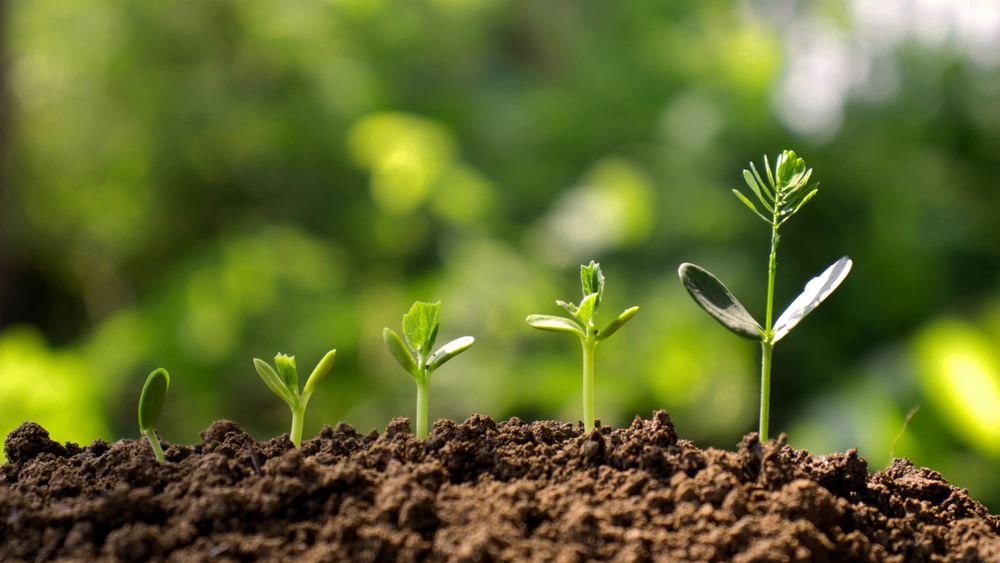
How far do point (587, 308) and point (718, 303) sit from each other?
95 mm

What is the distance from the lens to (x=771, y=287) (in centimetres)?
48

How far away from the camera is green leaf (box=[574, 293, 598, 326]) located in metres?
0.47

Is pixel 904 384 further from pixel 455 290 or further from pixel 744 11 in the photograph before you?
pixel 744 11

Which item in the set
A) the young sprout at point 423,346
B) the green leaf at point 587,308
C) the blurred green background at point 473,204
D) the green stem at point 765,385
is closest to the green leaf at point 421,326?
the young sprout at point 423,346

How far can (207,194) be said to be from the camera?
11.5 feet

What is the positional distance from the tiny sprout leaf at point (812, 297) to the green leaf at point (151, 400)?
0.42 m

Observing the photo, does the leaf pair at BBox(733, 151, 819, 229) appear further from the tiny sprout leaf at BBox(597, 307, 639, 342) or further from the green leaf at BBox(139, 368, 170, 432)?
the green leaf at BBox(139, 368, 170, 432)

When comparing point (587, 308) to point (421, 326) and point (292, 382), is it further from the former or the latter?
point (292, 382)

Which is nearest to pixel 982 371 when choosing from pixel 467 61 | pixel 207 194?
pixel 467 61

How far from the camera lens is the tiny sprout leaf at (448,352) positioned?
492 mm

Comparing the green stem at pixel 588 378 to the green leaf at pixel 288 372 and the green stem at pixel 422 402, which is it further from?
the green leaf at pixel 288 372

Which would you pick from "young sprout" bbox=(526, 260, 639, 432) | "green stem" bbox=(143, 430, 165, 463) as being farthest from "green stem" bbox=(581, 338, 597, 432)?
"green stem" bbox=(143, 430, 165, 463)

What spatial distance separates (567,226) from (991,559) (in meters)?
2.53

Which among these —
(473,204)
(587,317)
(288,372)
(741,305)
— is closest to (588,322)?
(587,317)
